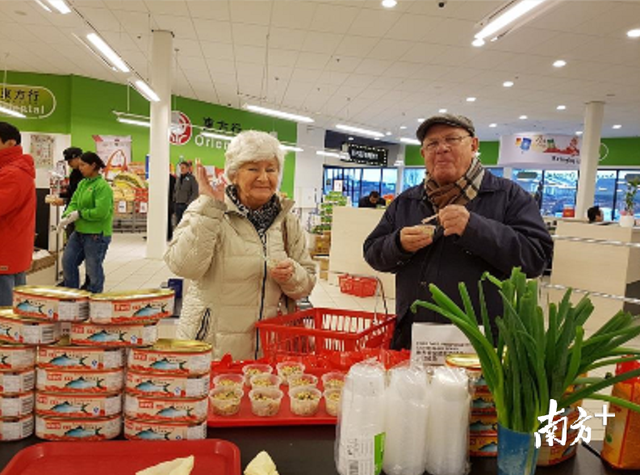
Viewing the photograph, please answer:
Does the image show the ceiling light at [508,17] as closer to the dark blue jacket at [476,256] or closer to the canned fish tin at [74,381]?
the dark blue jacket at [476,256]

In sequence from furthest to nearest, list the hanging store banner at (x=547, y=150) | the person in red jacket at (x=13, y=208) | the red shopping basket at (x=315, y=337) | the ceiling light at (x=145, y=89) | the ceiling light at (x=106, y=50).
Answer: the hanging store banner at (x=547, y=150) < the ceiling light at (x=145, y=89) < the ceiling light at (x=106, y=50) < the person in red jacket at (x=13, y=208) < the red shopping basket at (x=315, y=337)

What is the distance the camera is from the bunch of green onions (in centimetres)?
94

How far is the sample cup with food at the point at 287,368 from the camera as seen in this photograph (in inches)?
57.9

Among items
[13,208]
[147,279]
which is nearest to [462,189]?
[13,208]

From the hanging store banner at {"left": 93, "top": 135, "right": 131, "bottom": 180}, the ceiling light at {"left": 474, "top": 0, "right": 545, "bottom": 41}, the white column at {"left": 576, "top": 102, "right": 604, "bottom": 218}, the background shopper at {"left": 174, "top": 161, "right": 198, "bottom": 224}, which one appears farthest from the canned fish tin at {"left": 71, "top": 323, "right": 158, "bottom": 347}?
the hanging store banner at {"left": 93, "top": 135, "right": 131, "bottom": 180}

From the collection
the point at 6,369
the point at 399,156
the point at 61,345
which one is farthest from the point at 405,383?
the point at 399,156

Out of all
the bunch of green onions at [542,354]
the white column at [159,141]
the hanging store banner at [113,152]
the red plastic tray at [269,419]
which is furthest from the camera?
the hanging store banner at [113,152]

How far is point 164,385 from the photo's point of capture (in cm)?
113

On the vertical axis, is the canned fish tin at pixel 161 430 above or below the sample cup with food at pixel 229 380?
below

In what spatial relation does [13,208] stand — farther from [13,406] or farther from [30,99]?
[30,99]

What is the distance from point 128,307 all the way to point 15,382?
30 centimetres

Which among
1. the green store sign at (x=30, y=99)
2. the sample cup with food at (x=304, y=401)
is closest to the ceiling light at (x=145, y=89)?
the green store sign at (x=30, y=99)

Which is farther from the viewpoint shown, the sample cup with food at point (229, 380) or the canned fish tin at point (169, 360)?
the sample cup with food at point (229, 380)

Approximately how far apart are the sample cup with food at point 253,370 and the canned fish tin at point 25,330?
21.7 inches
